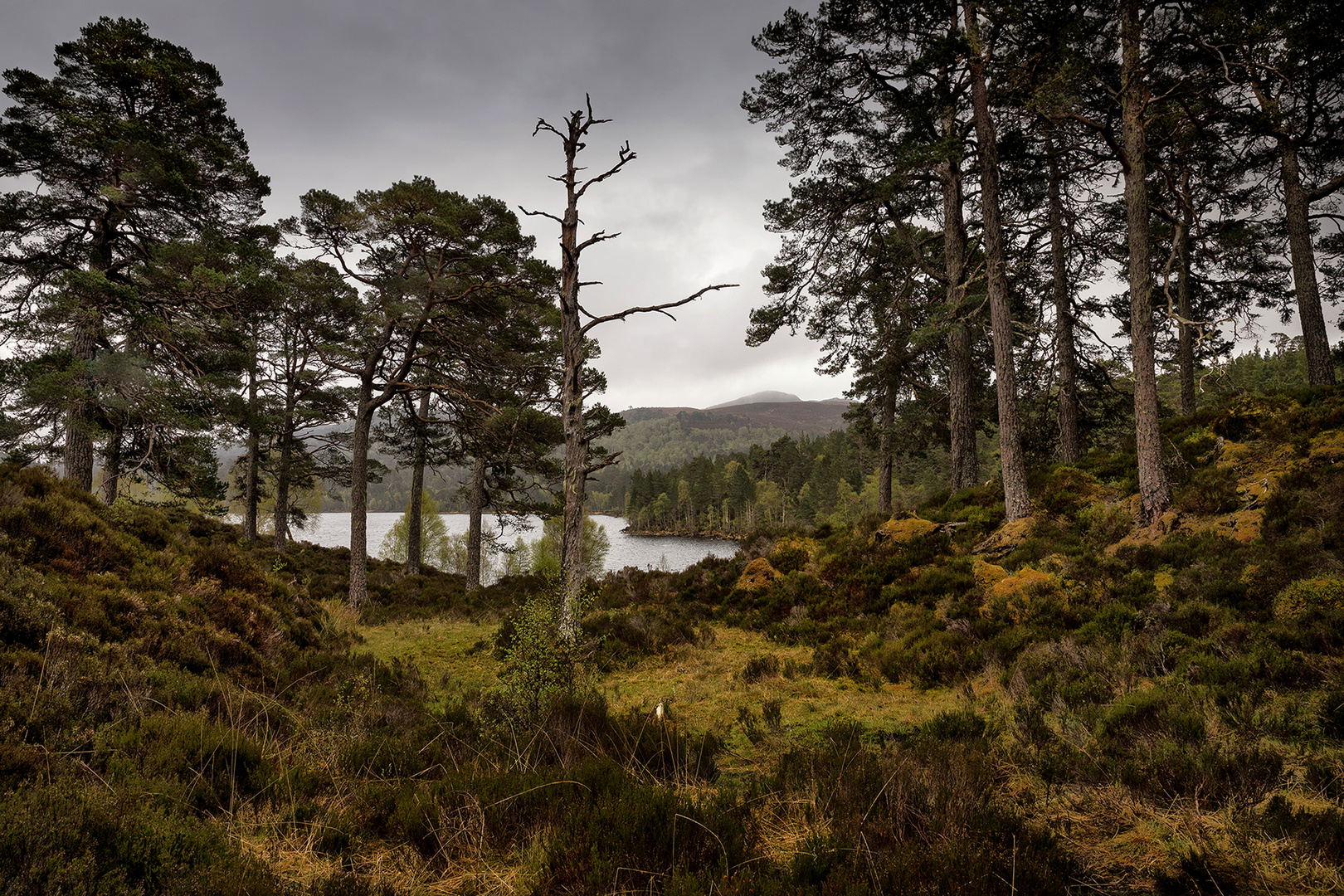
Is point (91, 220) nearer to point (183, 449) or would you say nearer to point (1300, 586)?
point (183, 449)

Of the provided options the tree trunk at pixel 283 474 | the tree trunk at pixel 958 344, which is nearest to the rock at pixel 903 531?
the tree trunk at pixel 958 344

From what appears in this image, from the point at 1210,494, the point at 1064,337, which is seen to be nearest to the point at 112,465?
the point at 1210,494

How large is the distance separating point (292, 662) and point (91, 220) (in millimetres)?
Result: 11852

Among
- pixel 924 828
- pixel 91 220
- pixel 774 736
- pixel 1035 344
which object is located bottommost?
pixel 774 736

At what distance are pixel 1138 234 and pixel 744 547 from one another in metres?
10.6

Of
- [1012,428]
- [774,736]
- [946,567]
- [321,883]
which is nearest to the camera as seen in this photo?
[321,883]

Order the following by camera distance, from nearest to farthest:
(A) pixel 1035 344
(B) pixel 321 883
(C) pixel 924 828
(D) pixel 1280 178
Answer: (B) pixel 321 883, (C) pixel 924 828, (A) pixel 1035 344, (D) pixel 1280 178

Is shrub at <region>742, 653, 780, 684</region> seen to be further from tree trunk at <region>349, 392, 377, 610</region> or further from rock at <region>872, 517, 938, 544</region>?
tree trunk at <region>349, 392, 377, 610</region>

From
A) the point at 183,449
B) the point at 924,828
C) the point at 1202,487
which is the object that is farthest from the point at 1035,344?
the point at 183,449

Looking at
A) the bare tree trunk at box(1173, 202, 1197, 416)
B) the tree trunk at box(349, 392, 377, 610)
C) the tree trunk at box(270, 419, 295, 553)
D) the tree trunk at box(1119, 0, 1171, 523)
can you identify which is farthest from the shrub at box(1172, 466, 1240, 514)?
the tree trunk at box(270, 419, 295, 553)

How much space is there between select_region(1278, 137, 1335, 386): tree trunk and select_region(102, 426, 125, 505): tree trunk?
89.5ft

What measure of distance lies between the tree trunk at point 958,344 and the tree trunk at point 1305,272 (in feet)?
25.2

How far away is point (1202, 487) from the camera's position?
27.6ft

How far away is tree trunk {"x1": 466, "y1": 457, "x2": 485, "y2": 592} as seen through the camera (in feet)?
60.1
